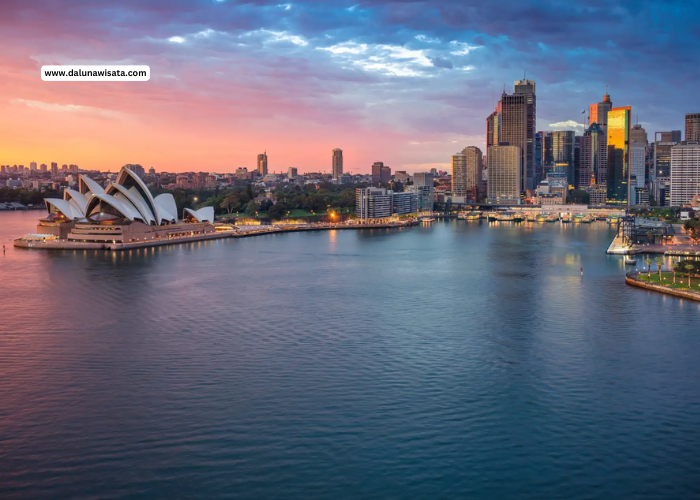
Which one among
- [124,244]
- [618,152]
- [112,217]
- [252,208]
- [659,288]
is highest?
[618,152]

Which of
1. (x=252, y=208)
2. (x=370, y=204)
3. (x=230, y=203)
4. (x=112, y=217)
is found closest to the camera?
(x=112, y=217)

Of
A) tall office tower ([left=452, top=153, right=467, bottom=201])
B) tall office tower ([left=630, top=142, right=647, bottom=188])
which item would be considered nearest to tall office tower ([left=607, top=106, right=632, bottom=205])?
tall office tower ([left=630, top=142, right=647, bottom=188])

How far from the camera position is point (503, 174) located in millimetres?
63500

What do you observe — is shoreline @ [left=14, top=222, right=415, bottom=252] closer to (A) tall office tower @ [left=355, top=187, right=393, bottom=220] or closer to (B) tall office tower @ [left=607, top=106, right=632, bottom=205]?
(A) tall office tower @ [left=355, top=187, right=393, bottom=220]

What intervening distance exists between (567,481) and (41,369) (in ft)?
20.7

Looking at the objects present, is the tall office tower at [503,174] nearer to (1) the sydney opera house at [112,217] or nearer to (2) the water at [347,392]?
(1) the sydney opera house at [112,217]

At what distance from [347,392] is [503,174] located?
59061mm

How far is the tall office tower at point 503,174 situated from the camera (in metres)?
62.6

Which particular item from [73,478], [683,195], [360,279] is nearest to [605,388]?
[73,478]

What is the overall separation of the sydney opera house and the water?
839 cm

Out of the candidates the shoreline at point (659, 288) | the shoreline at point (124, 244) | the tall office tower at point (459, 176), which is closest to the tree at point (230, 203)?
the shoreline at point (124, 244)

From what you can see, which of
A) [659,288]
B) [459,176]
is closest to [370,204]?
[659,288]

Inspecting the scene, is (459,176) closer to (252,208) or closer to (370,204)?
(370,204)

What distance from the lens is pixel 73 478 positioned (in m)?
5.30
